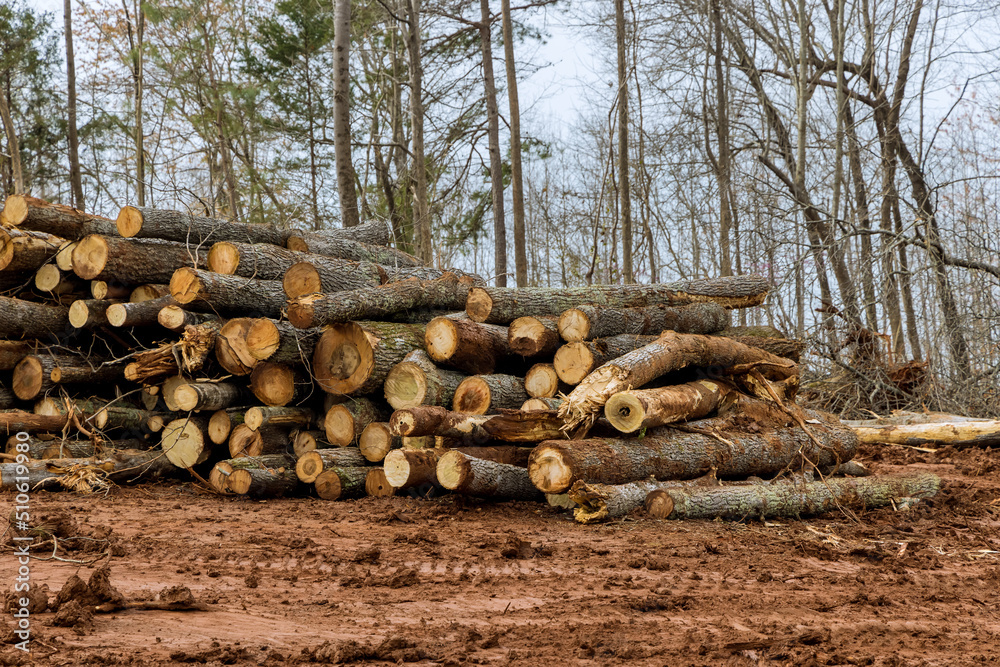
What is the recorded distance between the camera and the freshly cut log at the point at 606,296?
7.31 meters

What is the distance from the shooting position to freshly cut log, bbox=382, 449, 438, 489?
229 inches

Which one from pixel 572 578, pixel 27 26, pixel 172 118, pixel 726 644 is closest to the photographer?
pixel 726 644

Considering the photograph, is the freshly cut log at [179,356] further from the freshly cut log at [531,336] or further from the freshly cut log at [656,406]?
the freshly cut log at [656,406]

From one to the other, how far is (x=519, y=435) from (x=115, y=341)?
14.3 feet

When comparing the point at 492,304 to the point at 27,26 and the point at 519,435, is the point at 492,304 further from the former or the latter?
the point at 27,26

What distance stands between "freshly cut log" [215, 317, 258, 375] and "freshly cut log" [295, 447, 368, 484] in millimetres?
992

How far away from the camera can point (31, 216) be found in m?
7.36

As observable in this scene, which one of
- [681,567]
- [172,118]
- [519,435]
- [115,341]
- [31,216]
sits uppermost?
[172,118]

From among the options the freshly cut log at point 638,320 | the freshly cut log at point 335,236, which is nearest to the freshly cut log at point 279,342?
the freshly cut log at point 335,236

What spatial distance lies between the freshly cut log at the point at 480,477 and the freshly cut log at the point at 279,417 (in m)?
1.87

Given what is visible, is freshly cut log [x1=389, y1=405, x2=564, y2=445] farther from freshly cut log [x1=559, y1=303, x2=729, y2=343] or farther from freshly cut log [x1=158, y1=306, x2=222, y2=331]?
freshly cut log [x1=158, y1=306, x2=222, y2=331]

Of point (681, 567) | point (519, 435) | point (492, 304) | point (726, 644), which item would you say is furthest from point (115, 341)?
point (726, 644)

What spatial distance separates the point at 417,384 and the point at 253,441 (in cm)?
154

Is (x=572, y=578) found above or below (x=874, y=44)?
below
